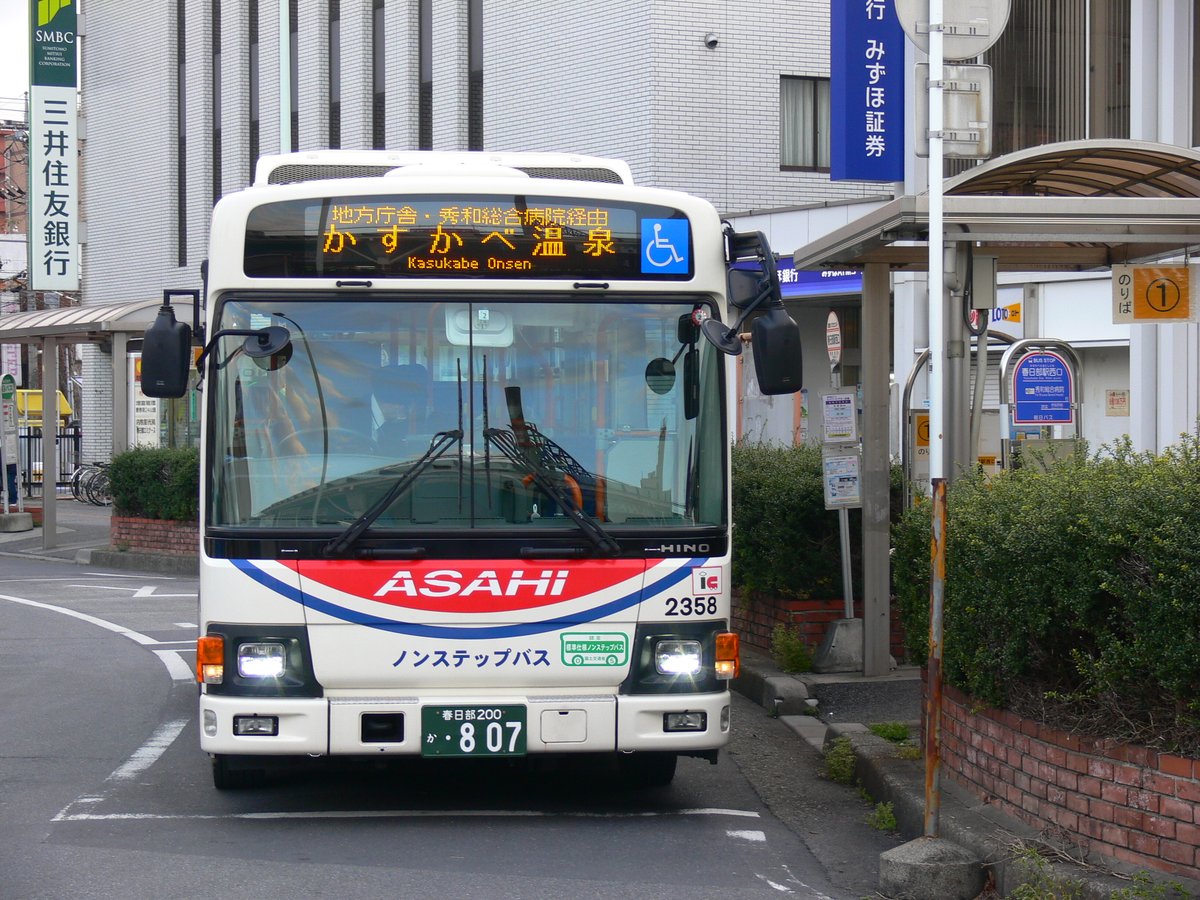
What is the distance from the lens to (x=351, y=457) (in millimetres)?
7020

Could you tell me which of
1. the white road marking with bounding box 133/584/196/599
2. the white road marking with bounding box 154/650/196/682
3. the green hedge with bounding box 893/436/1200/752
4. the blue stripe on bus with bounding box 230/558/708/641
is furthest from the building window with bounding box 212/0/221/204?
the green hedge with bounding box 893/436/1200/752

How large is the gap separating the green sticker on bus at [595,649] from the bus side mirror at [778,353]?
135cm

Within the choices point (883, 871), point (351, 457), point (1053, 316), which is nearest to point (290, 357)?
point (351, 457)

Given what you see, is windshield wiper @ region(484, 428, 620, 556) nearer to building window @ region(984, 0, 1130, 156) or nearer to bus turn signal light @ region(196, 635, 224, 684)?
bus turn signal light @ region(196, 635, 224, 684)

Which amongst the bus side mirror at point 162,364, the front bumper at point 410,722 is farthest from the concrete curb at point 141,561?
the front bumper at point 410,722

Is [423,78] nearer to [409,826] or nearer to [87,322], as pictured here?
[87,322]

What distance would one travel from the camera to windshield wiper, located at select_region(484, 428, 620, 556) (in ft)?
22.8

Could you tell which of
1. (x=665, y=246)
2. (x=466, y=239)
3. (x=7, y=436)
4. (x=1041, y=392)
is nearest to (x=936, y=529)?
(x=665, y=246)

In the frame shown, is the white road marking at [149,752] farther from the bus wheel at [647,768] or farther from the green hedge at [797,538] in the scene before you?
the green hedge at [797,538]

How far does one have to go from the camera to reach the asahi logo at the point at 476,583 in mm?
6895

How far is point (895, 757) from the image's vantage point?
792 centimetres

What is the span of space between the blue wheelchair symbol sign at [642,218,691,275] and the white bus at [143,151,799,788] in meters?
0.01

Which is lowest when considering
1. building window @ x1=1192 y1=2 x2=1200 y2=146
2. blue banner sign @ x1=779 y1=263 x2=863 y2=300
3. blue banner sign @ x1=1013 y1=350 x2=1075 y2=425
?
blue banner sign @ x1=1013 y1=350 x2=1075 y2=425

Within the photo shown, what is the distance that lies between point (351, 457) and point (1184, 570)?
3657mm
